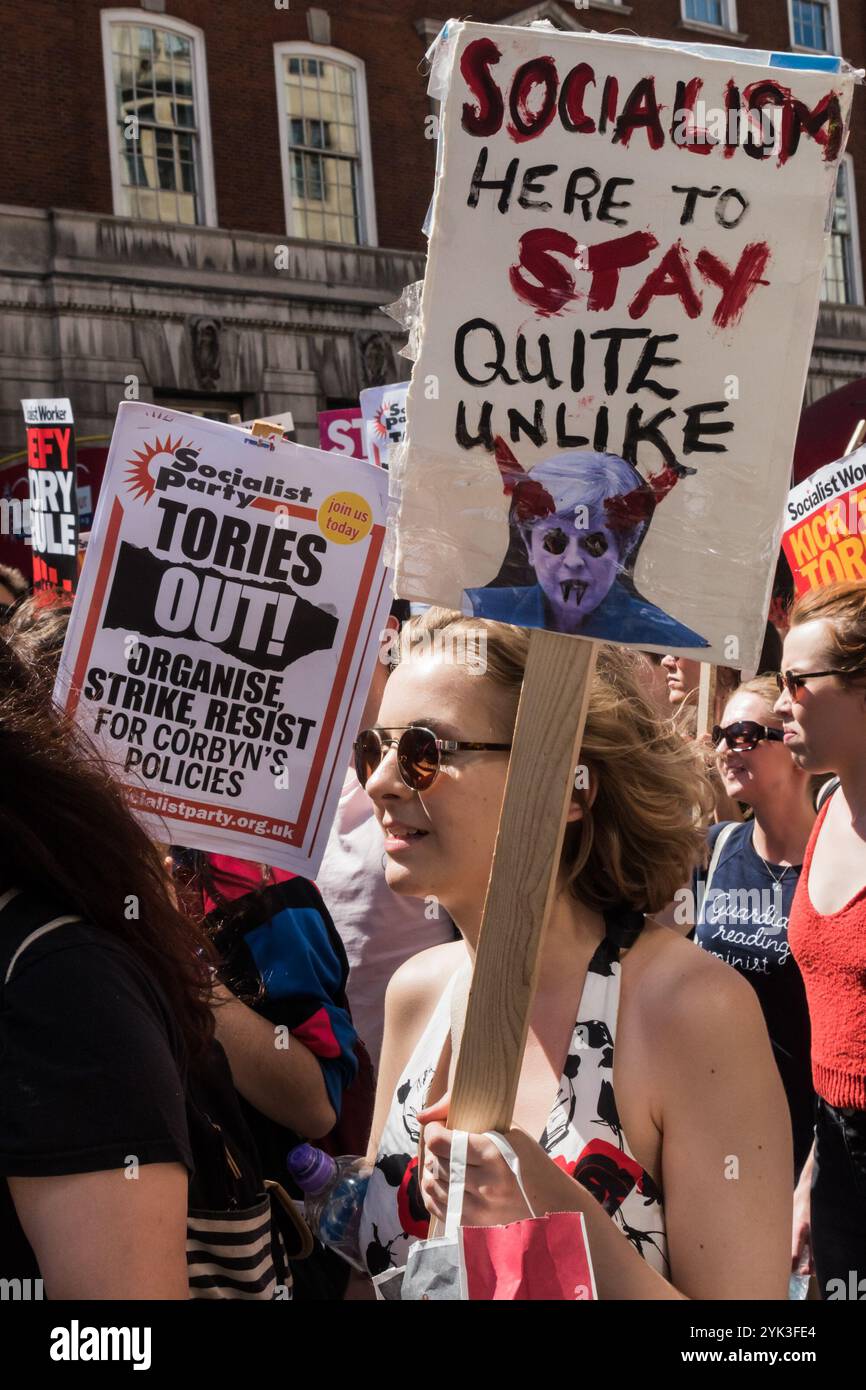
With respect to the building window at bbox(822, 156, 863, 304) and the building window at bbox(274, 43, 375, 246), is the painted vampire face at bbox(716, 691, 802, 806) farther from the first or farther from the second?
the building window at bbox(822, 156, 863, 304)

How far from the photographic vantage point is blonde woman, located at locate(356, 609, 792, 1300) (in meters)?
1.83

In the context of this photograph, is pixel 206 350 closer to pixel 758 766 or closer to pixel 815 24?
pixel 815 24

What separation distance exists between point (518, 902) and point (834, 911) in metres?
1.54

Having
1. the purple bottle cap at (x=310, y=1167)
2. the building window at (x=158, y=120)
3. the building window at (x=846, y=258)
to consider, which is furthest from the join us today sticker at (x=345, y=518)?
the building window at (x=846, y=258)

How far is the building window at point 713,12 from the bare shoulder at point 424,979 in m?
20.8

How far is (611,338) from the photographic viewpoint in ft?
6.30

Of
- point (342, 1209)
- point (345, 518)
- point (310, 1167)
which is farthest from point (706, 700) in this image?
point (342, 1209)

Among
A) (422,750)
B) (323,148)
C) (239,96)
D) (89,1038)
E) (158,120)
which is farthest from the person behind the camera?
(323,148)

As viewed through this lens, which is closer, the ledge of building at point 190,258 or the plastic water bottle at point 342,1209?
the plastic water bottle at point 342,1209

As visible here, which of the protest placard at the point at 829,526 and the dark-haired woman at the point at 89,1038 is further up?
the protest placard at the point at 829,526

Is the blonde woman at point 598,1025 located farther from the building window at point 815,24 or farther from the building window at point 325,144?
the building window at point 815,24

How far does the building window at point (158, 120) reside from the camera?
55.1ft

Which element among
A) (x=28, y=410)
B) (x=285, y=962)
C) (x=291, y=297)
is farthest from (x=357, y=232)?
(x=285, y=962)
